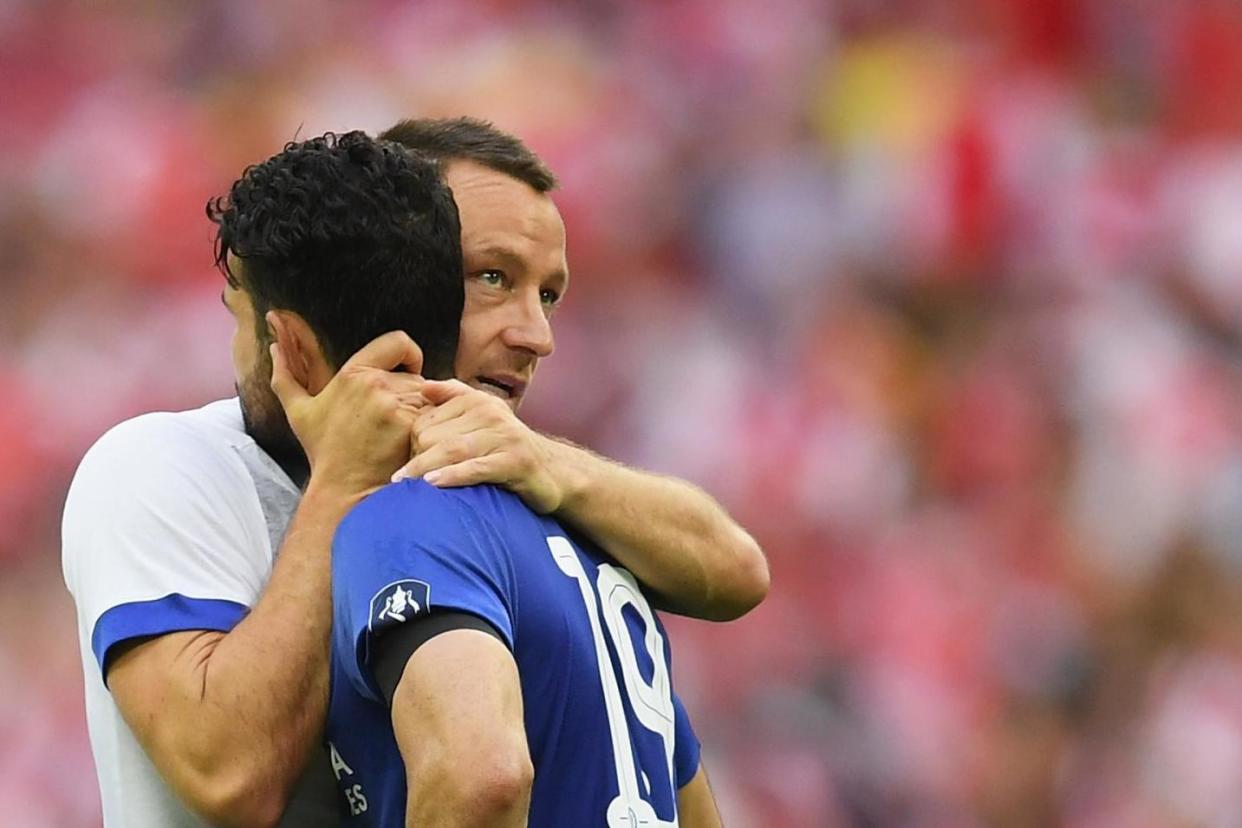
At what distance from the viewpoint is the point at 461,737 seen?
1742mm

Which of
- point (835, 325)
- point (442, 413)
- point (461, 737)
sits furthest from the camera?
point (835, 325)

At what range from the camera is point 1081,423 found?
19.4 ft

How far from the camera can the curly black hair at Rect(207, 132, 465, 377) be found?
6.93ft

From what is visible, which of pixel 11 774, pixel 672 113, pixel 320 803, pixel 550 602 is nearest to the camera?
pixel 550 602

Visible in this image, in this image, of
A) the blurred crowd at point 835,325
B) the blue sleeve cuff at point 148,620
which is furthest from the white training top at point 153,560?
the blurred crowd at point 835,325

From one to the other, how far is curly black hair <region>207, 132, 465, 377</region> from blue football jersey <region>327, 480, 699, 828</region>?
24 centimetres

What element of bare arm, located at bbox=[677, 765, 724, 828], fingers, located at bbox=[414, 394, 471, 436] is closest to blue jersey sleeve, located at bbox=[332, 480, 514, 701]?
fingers, located at bbox=[414, 394, 471, 436]

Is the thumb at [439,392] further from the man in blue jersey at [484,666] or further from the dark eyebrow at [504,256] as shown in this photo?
the dark eyebrow at [504,256]

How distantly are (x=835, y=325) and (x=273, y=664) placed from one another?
4.10 meters

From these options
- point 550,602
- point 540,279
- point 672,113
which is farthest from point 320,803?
point 672,113

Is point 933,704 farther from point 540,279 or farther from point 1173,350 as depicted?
point 540,279

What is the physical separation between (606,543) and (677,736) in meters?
0.33

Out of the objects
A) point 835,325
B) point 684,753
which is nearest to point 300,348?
point 684,753

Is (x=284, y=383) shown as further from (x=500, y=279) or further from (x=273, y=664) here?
(x=500, y=279)
